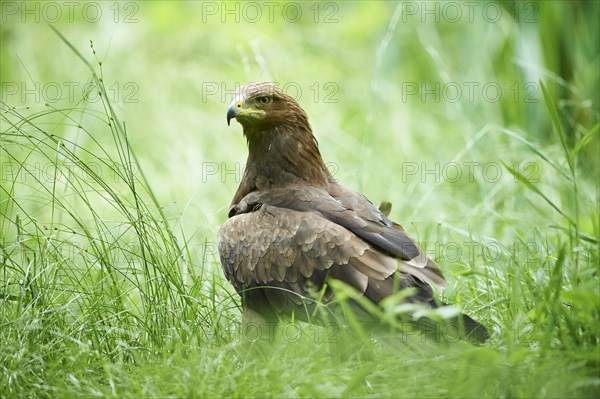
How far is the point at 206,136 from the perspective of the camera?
7672 mm

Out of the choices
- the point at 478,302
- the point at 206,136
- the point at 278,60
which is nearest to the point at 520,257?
the point at 478,302

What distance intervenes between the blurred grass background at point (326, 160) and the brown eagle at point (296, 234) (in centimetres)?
22

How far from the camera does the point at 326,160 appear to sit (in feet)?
22.9

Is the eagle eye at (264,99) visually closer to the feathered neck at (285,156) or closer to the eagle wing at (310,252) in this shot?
the feathered neck at (285,156)

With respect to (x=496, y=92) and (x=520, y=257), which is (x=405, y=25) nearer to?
(x=496, y=92)

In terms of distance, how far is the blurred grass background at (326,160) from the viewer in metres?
3.29

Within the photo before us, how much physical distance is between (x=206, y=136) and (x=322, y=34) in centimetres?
237

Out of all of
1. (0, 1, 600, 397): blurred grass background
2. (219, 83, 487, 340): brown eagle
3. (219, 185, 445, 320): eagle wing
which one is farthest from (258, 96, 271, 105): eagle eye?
(0, 1, 600, 397): blurred grass background

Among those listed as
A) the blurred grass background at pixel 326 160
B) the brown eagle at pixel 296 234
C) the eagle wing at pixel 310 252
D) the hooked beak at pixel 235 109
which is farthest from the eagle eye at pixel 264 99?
the blurred grass background at pixel 326 160

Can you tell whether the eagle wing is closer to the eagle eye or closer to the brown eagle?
the brown eagle

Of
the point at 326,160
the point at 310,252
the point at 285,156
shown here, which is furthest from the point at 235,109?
the point at 326,160

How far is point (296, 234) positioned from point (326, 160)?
10.1ft

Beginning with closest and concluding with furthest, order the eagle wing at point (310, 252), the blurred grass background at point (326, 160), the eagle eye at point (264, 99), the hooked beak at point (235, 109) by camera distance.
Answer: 1. the blurred grass background at point (326, 160)
2. the eagle wing at point (310, 252)
3. the hooked beak at point (235, 109)
4. the eagle eye at point (264, 99)

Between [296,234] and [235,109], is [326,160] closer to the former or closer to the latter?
[235,109]
